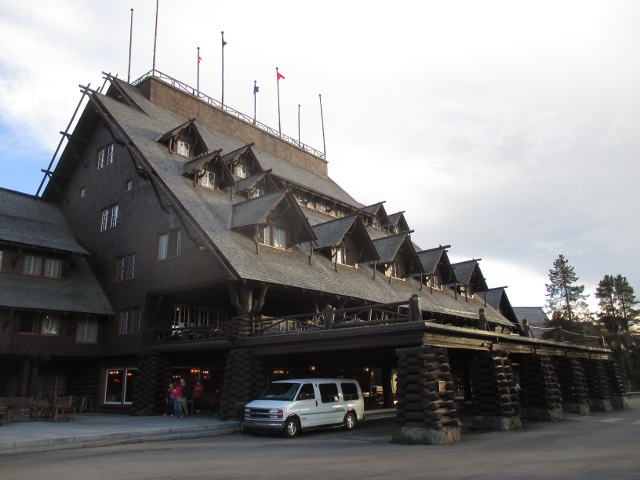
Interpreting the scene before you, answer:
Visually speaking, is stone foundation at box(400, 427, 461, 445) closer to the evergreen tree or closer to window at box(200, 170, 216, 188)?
window at box(200, 170, 216, 188)

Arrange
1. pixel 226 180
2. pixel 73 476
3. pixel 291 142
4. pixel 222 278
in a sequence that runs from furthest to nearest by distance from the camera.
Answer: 1. pixel 291 142
2. pixel 226 180
3. pixel 222 278
4. pixel 73 476

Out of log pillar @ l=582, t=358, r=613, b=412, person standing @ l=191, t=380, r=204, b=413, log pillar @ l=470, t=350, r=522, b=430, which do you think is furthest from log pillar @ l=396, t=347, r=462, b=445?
log pillar @ l=582, t=358, r=613, b=412

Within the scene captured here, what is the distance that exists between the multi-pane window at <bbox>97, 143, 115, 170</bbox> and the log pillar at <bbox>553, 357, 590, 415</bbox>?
2730cm

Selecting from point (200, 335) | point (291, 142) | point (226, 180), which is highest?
point (291, 142)

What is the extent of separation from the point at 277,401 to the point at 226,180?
1465 cm

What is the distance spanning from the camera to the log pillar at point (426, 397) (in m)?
16.1

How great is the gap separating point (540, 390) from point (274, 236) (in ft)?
48.3

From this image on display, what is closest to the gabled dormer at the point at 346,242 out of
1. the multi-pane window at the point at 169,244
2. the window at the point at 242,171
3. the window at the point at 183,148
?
the window at the point at 242,171

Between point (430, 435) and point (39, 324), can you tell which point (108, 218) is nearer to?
point (39, 324)

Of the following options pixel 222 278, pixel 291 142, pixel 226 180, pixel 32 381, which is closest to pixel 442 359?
pixel 222 278

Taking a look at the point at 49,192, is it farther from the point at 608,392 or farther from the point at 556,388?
the point at 608,392

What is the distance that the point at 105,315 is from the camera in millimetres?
27578

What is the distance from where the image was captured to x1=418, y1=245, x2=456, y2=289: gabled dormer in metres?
38.0

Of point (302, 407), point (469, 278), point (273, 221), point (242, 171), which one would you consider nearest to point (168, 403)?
point (302, 407)
